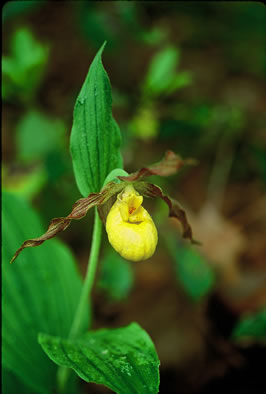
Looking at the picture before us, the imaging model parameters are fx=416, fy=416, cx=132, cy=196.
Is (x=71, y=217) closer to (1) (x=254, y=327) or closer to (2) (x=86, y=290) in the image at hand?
(2) (x=86, y=290)

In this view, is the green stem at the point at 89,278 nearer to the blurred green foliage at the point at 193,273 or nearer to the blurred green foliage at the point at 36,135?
the blurred green foliage at the point at 193,273

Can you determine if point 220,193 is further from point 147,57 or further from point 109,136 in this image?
point 109,136

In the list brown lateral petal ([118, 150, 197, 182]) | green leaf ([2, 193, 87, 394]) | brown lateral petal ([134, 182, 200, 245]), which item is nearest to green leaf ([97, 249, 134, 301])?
green leaf ([2, 193, 87, 394])

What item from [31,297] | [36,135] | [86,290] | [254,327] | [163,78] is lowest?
[254,327]

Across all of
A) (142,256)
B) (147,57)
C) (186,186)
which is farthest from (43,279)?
(147,57)

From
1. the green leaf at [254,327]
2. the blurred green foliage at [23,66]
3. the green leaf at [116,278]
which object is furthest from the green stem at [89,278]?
the blurred green foliage at [23,66]

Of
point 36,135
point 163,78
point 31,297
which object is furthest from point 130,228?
point 36,135
